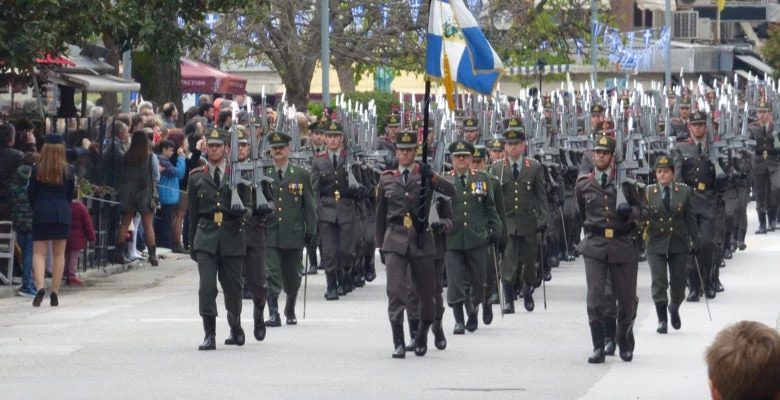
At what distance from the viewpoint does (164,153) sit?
960 inches

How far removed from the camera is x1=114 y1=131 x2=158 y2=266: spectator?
2291cm

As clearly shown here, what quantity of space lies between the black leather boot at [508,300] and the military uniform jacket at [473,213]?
1798mm

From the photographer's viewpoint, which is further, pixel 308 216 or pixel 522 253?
pixel 522 253

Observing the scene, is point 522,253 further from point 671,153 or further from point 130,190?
point 130,190

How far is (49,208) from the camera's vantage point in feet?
59.9

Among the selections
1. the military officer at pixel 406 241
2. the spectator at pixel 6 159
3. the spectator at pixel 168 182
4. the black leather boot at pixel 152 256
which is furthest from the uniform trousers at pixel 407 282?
the spectator at pixel 168 182

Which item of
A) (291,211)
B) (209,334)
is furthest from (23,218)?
(209,334)

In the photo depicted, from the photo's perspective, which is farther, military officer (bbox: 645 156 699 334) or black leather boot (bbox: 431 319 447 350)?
military officer (bbox: 645 156 699 334)

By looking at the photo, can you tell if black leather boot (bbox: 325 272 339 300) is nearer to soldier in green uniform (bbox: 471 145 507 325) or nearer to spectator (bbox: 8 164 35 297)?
soldier in green uniform (bbox: 471 145 507 325)

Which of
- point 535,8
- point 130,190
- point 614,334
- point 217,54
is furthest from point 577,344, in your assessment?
point 535,8

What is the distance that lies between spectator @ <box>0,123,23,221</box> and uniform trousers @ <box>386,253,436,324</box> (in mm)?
7016

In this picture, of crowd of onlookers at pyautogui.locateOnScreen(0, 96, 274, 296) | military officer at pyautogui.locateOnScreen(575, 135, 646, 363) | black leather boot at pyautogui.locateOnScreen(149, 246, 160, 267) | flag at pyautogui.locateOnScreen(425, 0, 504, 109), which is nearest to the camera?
military officer at pyautogui.locateOnScreen(575, 135, 646, 363)

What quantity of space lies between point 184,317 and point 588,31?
99.7ft

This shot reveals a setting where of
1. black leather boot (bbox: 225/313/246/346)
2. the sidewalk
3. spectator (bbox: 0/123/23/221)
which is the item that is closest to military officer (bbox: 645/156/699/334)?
black leather boot (bbox: 225/313/246/346)
